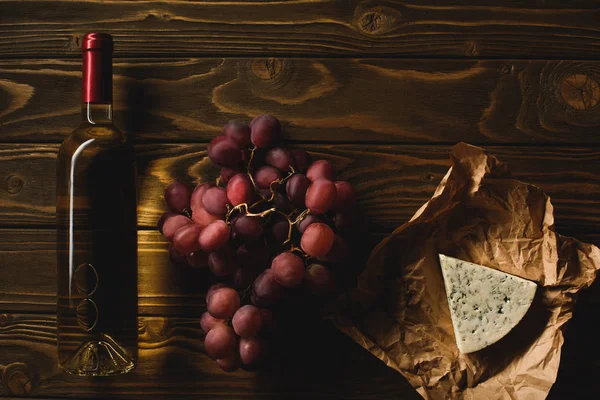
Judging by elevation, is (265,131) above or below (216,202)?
above

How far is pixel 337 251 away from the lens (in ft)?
2.79

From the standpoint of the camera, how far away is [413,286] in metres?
0.90

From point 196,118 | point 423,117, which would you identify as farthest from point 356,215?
point 196,118

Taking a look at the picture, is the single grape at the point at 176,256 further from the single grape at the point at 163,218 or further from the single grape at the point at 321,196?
the single grape at the point at 321,196

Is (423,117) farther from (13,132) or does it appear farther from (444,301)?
(13,132)

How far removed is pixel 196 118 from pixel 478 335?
22.4 inches

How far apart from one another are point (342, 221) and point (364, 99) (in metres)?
0.23

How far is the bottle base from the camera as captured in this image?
87 cm

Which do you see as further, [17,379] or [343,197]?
[17,379]

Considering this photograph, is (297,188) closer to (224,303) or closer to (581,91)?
(224,303)

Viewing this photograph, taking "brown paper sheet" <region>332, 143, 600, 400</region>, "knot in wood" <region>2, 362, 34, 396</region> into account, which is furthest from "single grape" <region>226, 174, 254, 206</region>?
"knot in wood" <region>2, 362, 34, 396</region>

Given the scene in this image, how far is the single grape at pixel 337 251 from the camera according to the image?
33.4 inches

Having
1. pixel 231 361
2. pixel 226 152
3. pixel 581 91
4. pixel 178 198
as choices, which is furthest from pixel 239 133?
pixel 581 91

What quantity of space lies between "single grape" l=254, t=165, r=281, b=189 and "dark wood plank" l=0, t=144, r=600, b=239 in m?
0.12
